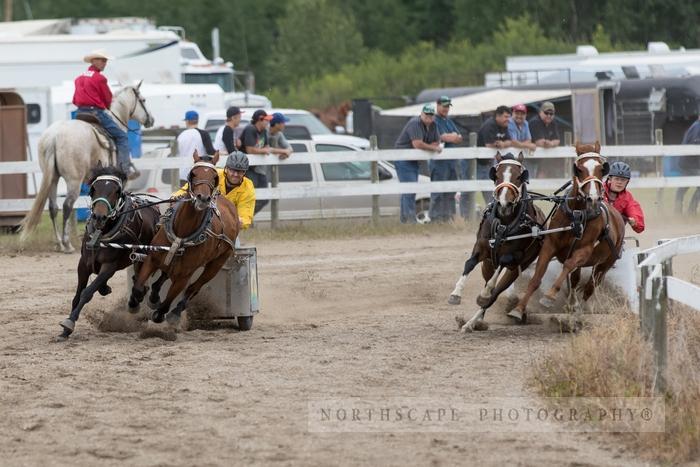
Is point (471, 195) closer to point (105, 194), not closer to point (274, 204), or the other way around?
point (274, 204)

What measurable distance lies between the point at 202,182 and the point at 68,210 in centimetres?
756

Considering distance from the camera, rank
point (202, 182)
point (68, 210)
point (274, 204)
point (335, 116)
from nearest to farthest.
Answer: point (202, 182) → point (68, 210) → point (274, 204) → point (335, 116)

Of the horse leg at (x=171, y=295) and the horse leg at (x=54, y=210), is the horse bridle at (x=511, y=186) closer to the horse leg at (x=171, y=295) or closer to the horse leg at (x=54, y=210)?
the horse leg at (x=171, y=295)

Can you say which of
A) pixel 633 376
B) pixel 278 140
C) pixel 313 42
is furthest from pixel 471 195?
pixel 313 42

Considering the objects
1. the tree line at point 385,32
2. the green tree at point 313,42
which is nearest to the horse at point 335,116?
→ the tree line at point 385,32

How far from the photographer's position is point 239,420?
8.12 metres

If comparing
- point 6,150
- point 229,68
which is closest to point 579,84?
point 229,68

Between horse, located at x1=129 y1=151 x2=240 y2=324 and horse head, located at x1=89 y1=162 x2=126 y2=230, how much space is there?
421mm

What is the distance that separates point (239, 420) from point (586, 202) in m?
4.36

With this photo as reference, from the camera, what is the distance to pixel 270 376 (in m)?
9.62

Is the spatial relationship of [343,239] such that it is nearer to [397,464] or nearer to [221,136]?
[221,136]

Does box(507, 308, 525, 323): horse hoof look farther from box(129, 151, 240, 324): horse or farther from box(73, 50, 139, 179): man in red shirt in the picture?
box(73, 50, 139, 179): man in red shirt

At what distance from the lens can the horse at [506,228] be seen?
11258 mm

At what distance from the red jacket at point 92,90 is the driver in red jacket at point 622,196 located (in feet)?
26.1
